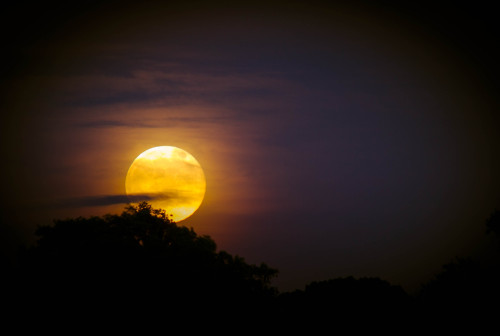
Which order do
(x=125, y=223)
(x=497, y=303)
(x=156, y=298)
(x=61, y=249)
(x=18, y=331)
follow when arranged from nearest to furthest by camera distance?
(x=18, y=331), (x=156, y=298), (x=61, y=249), (x=125, y=223), (x=497, y=303)

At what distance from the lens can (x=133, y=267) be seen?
3194 cm

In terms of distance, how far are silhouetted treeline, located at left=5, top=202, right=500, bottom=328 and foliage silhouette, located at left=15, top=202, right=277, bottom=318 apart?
0.06m

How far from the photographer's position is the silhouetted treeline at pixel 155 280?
30.0 m

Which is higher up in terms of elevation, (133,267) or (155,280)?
(133,267)

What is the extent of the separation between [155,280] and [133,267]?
1.72 m

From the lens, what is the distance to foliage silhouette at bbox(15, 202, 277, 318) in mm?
30125

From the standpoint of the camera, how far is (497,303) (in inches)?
1865

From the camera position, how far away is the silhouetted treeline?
2997 centimetres

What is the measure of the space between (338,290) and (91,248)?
90.9ft

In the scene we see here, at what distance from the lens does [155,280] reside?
31.9m

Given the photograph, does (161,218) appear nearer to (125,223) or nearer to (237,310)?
(125,223)

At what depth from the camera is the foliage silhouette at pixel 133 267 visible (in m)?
30.1

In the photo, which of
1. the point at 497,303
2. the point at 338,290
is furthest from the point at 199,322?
the point at 497,303

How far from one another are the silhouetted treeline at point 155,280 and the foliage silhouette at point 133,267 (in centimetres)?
6
